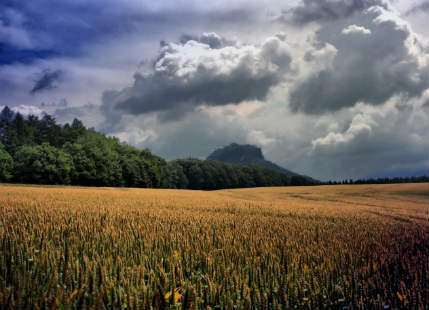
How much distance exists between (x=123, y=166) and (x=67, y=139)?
21.9 metres

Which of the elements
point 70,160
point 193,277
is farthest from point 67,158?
point 193,277

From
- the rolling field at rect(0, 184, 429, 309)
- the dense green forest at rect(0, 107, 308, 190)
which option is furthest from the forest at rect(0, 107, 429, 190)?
the rolling field at rect(0, 184, 429, 309)

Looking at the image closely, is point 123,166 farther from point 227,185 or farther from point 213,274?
point 213,274

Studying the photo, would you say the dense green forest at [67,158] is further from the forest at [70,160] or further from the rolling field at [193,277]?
the rolling field at [193,277]

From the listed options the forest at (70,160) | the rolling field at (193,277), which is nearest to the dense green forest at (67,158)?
the forest at (70,160)

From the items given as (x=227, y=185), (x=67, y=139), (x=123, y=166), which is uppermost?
(x=67, y=139)

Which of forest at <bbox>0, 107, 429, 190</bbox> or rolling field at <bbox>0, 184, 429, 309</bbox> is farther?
forest at <bbox>0, 107, 429, 190</bbox>

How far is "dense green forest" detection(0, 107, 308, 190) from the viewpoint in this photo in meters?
64.7

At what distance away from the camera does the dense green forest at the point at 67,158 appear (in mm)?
64688

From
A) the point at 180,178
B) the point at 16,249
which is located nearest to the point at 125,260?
the point at 16,249

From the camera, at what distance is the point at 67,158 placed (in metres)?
68.2

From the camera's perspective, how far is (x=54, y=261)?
12.9ft

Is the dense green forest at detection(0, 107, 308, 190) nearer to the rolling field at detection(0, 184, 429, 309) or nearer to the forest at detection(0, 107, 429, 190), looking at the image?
the forest at detection(0, 107, 429, 190)

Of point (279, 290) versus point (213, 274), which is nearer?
point (279, 290)
